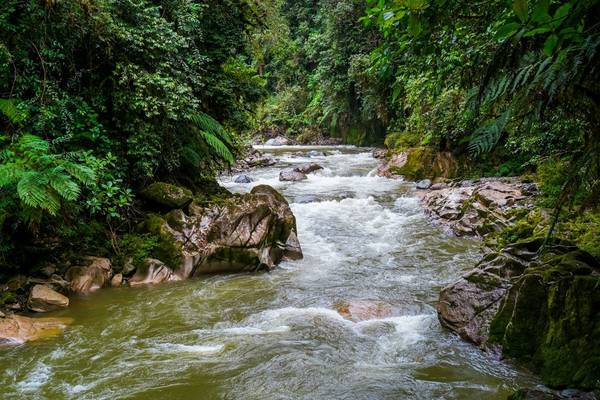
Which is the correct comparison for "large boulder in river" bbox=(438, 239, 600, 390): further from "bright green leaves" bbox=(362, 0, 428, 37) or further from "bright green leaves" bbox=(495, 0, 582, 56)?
"bright green leaves" bbox=(362, 0, 428, 37)

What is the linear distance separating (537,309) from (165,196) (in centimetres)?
585

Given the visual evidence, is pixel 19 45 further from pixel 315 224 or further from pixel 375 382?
pixel 315 224

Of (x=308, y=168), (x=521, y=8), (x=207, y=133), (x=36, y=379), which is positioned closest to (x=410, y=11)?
(x=521, y=8)

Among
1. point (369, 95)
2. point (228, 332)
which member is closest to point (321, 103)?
point (369, 95)

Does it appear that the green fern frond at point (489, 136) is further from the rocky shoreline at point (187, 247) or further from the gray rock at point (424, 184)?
the gray rock at point (424, 184)

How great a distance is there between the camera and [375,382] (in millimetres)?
3936

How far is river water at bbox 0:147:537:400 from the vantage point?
3.86m

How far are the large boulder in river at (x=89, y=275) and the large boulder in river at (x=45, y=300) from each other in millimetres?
361

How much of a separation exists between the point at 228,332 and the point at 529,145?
297 inches

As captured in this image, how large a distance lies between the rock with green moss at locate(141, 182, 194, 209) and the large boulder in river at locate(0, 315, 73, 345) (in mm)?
2697

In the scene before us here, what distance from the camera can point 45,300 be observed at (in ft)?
18.0

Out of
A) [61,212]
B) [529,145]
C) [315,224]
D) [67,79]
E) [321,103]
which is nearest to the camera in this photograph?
[61,212]

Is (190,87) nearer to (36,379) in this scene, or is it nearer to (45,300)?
(45,300)

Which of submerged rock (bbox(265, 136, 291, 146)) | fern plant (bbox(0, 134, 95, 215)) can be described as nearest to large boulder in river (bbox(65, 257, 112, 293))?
fern plant (bbox(0, 134, 95, 215))
